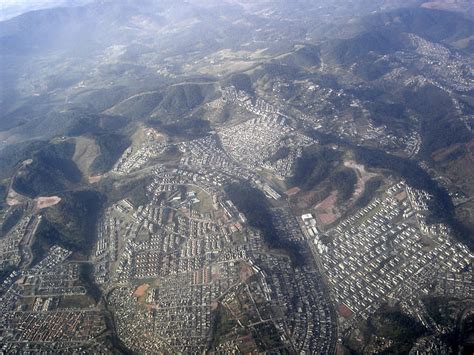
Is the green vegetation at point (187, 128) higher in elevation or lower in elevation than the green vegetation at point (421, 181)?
lower

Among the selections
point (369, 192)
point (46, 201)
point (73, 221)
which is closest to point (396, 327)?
point (369, 192)

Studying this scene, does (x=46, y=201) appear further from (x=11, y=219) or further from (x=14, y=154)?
(x=14, y=154)

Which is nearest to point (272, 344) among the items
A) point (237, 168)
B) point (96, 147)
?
point (237, 168)

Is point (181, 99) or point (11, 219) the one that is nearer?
point (11, 219)

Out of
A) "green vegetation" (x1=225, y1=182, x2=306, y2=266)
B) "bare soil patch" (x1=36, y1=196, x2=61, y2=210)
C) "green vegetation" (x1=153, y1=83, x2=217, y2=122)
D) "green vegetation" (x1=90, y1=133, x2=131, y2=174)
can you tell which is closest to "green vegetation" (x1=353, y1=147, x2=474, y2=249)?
"green vegetation" (x1=225, y1=182, x2=306, y2=266)

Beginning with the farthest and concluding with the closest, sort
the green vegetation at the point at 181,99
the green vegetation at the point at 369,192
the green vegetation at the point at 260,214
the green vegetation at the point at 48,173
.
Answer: the green vegetation at the point at 181,99
the green vegetation at the point at 48,173
the green vegetation at the point at 369,192
the green vegetation at the point at 260,214

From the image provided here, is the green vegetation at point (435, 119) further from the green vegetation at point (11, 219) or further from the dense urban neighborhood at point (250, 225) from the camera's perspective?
the green vegetation at point (11, 219)

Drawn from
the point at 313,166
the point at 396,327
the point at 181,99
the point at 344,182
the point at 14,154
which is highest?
the point at 396,327

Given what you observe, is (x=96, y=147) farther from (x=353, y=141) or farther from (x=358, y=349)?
(x=358, y=349)

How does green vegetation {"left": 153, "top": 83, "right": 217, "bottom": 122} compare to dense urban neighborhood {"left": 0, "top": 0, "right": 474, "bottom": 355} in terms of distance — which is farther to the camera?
green vegetation {"left": 153, "top": 83, "right": 217, "bottom": 122}

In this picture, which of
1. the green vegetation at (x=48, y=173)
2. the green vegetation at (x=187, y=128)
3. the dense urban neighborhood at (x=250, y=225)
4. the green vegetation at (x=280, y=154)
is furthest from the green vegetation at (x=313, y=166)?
the green vegetation at (x=48, y=173)

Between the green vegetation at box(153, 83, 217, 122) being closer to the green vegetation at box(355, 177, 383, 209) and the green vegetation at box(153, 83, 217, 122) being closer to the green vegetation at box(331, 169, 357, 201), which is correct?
the green vegetation at box(331, 169, 357, 201)

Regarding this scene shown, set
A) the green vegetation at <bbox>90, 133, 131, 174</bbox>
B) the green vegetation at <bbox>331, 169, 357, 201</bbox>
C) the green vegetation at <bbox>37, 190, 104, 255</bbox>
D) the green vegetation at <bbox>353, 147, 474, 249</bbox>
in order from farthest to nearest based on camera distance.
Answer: the green vegetation at <bbox>90, 133, 131, 174</bbox>
the green vegetation at <bbox>331, 169, 357, 201</bbox>
the green vegetation at <bbox>37, 190, 104, 255</bbox>
the green vegetation at <bbox>353, 147, 474, 249</bbox>
